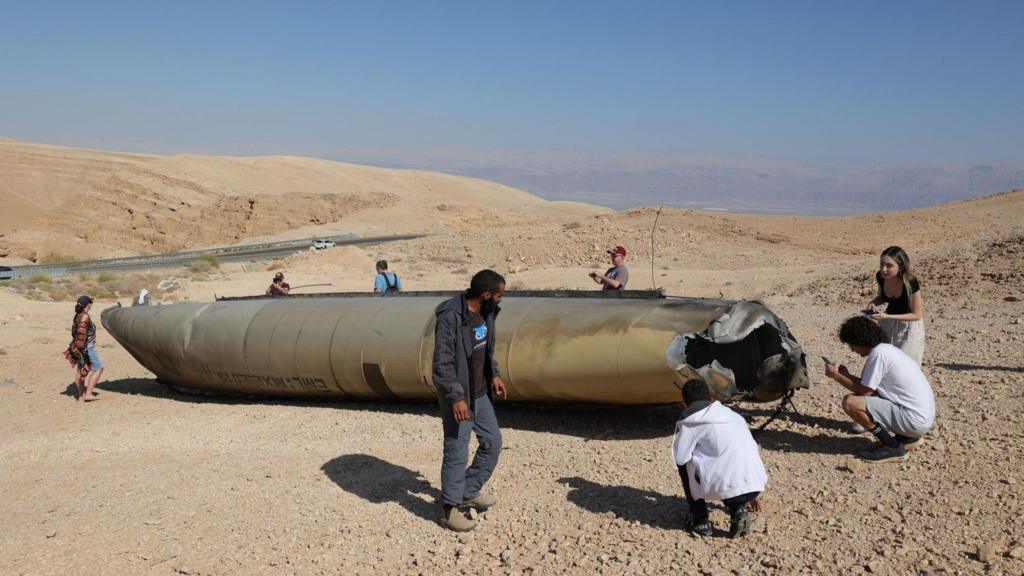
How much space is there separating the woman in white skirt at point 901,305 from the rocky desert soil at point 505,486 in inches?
32.5

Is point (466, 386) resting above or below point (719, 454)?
above

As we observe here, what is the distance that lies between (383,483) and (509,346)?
6.86 feet

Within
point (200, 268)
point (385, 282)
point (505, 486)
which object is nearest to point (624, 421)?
point (505, 486)

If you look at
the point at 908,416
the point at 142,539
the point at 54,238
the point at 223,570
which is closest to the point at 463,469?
the point at 223,570

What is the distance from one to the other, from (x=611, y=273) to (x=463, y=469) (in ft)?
16.0

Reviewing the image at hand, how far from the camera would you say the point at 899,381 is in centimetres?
614

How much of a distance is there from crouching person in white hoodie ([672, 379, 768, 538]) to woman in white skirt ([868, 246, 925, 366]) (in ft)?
7.96

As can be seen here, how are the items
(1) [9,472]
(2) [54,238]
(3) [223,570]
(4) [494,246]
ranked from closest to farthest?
(3) [223,570] → (1) [9,472] → (4) [494,246] → (2) [54,238]

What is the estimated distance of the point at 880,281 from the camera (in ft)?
22.9

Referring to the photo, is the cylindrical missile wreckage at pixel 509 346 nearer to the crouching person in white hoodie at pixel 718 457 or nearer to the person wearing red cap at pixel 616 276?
the person wearing red cap at pixel 616 276

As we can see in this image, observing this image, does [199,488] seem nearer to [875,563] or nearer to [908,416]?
[875,563]

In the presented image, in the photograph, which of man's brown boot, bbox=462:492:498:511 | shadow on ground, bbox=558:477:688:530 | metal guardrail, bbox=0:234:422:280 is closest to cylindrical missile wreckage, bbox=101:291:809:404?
shadow on ground, bbox=558:477:688:530

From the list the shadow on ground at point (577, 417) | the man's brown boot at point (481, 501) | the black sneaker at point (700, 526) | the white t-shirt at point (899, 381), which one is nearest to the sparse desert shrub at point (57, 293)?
the shadow on ground at point (577, 417)

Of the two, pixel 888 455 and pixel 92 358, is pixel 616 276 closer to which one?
pixel 888 455
